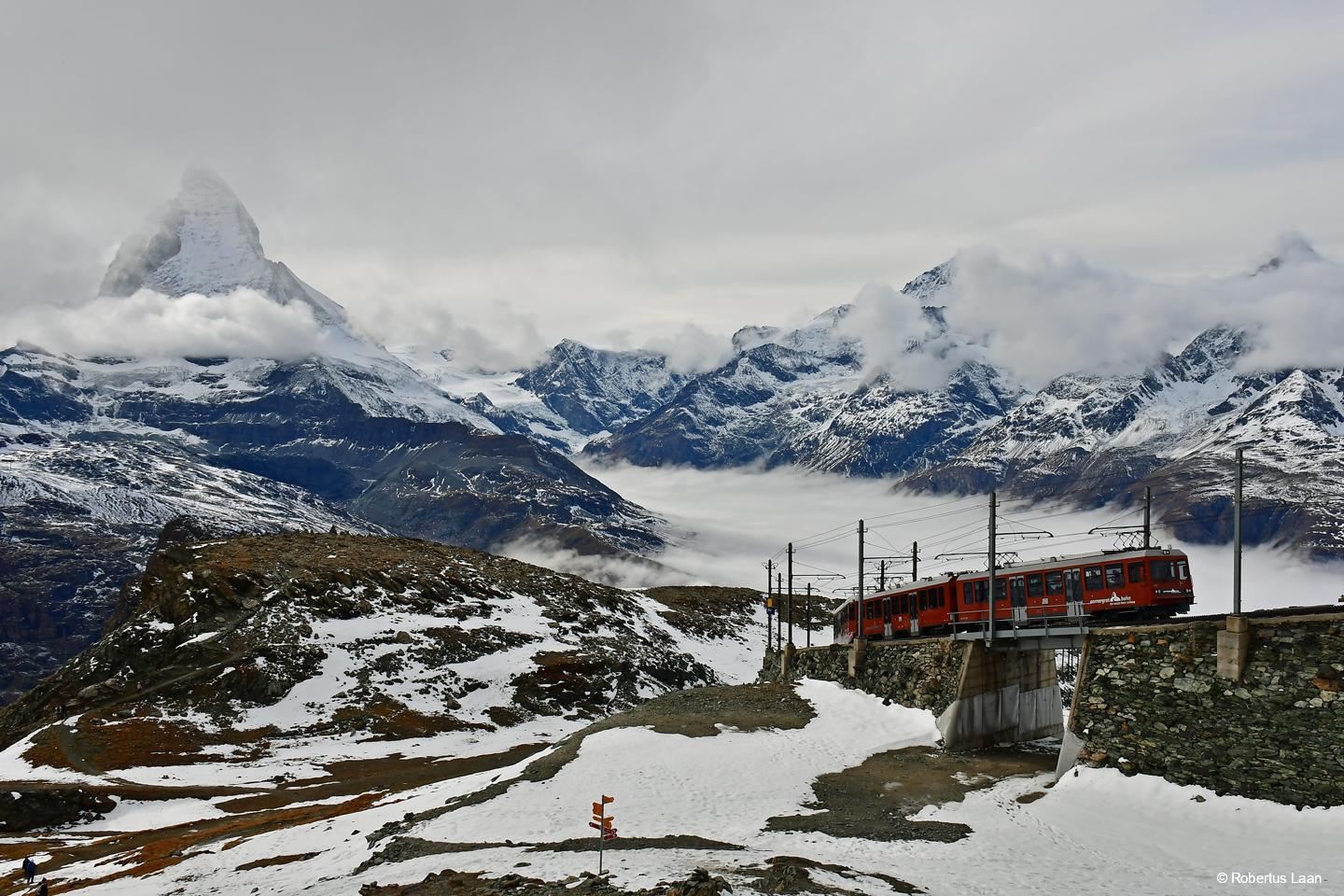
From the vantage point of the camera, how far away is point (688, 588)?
178 metres

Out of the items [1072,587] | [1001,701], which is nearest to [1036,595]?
[1072,587]

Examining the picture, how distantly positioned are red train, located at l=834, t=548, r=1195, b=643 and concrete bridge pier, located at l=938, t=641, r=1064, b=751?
251 cm

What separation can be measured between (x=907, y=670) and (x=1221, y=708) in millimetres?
19318

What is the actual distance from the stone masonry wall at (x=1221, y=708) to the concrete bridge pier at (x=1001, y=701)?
8715 mm

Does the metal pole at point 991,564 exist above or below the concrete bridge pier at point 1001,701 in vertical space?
above

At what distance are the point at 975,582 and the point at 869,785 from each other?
17.4 meters

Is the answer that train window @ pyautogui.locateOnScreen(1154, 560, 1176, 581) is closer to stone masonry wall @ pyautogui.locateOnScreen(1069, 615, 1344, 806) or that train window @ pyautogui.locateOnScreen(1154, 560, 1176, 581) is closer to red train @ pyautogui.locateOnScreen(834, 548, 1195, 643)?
red train @ pyautogui.locateOnScreen(834, 548, 1195, 643)

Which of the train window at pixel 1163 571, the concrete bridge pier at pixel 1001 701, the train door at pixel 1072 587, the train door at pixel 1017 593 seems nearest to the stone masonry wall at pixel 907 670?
the concrete bridge pier at pixel 1001 701

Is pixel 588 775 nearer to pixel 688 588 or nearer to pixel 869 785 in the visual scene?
pixel 869 785

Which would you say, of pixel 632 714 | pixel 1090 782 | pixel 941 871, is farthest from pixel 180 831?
pixel 1090 782

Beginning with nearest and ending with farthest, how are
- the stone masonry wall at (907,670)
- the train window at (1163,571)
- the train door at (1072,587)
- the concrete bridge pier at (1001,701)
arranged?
the train window at (1163,571) < the concrete bridge pier at (1001,701) < the train door at (1072,587) < the stone masonry wall at (907,670)

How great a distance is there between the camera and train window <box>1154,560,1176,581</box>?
1646 inches

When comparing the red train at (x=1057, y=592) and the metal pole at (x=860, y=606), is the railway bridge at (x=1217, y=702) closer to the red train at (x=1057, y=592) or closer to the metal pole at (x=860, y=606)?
the red train at (x=1057, y=592)

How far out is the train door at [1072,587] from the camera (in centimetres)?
4428
